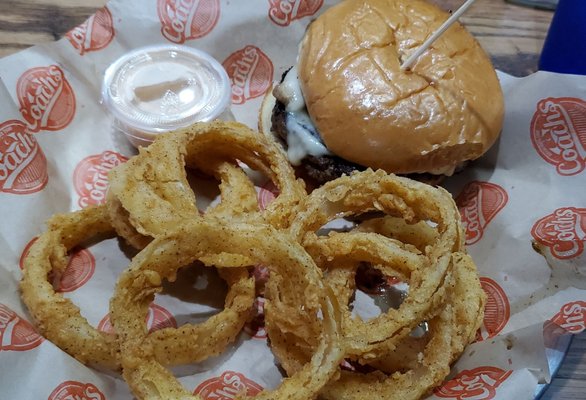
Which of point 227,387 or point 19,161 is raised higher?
point 19,161

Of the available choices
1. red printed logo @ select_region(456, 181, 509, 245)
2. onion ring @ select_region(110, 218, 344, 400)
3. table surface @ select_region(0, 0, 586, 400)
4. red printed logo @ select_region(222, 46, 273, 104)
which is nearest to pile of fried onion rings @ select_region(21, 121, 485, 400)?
onion ring @ select_region(110, 218, 344, 400)

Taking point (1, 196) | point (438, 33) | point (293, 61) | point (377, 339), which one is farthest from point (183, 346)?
point (293, 61)

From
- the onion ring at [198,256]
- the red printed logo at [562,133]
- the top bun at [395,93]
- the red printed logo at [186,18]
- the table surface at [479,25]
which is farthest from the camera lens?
the table surface at [479,25]

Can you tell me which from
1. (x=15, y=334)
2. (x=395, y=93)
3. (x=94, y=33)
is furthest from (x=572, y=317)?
(x=94, y=33)

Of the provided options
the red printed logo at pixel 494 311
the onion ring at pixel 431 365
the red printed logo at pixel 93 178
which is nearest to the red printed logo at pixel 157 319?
the red printed logo at pixel 93 178

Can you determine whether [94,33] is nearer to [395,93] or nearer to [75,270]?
[75,270]

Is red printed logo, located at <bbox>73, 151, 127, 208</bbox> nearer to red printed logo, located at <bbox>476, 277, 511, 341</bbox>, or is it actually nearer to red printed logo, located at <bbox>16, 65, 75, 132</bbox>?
red printed logo, located at <bbox>16, 65, 75, 132</bbox>

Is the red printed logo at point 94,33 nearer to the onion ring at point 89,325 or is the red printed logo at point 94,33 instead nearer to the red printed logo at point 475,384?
the onion ring at point 89,325
